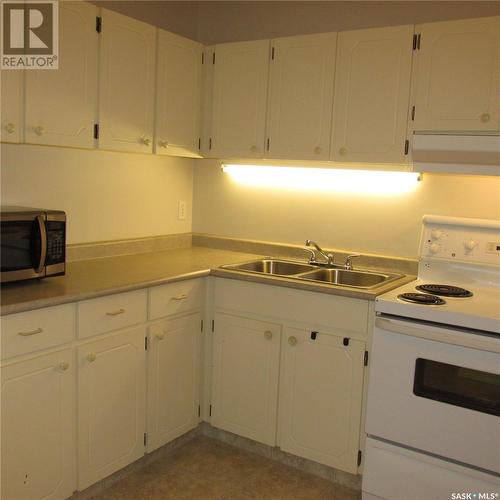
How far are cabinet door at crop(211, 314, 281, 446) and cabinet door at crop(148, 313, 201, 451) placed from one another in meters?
0.11

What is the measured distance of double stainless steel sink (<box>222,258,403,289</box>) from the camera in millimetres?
2893

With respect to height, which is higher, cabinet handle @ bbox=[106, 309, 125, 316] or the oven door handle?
the oven door handle

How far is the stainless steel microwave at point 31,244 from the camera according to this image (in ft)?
7.06

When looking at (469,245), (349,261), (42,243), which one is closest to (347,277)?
(349,261)

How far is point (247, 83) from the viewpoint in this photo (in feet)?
10.0

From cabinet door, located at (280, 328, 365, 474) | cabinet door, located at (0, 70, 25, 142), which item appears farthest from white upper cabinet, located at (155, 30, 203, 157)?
cabinet door, located at (280, 328, 365, 474)

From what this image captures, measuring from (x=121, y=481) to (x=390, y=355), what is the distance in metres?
1.33

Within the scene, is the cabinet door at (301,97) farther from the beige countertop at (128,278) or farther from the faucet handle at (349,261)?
the beige countertop at (128,278)

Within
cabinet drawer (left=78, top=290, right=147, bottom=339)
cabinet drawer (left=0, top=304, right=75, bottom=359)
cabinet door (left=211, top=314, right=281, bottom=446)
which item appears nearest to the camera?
cabinet drawer (left=0, top=304, right=75, bottom=359)

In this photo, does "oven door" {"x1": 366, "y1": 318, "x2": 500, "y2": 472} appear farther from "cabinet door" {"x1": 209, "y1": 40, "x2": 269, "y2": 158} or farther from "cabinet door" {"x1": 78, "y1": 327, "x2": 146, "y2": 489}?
"cabinet door" {"x1": 209, "y1": 40, "x2": 269, "y2": 158}

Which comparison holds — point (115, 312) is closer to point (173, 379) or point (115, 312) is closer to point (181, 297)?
point (181, 297)

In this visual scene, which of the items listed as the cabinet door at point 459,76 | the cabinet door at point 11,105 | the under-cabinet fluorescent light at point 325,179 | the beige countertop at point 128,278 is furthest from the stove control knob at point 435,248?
the cabinet door at point 11,105

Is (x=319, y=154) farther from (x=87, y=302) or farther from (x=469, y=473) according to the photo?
(x=469, y=473)

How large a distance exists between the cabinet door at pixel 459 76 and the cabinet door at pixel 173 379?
148 cm
